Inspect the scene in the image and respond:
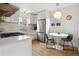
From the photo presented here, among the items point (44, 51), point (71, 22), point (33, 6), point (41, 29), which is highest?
point (33, 6)

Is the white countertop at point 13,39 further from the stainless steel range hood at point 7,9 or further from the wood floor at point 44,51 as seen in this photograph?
the stainless steel range hood at point 7,9

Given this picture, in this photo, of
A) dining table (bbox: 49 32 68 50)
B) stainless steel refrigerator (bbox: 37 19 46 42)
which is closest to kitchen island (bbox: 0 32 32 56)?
stainless steel refrigerator (bbox: 37 19 46 42)

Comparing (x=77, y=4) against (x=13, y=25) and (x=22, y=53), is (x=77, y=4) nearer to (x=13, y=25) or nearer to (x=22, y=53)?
(x=13, y=25)

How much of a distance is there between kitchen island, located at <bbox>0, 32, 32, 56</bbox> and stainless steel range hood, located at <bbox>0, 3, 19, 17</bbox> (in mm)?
320

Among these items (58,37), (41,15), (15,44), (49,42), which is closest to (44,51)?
(49,42)

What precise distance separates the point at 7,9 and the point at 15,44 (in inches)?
21.7

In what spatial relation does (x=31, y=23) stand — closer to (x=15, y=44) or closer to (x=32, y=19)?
(x=32, y=19)

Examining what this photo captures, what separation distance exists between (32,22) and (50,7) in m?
0.37

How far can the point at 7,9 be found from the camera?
1664mm

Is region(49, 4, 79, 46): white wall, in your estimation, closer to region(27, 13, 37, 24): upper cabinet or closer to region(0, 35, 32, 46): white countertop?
region(27, 13, 37, 24): upper cabinet

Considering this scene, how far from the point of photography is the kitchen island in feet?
5.38

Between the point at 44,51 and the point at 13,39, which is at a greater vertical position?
the point at 13,39

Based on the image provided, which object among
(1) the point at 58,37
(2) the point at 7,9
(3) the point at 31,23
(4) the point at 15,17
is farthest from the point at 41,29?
(2) the point at 7,9

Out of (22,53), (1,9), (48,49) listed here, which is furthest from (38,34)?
(1,9)
